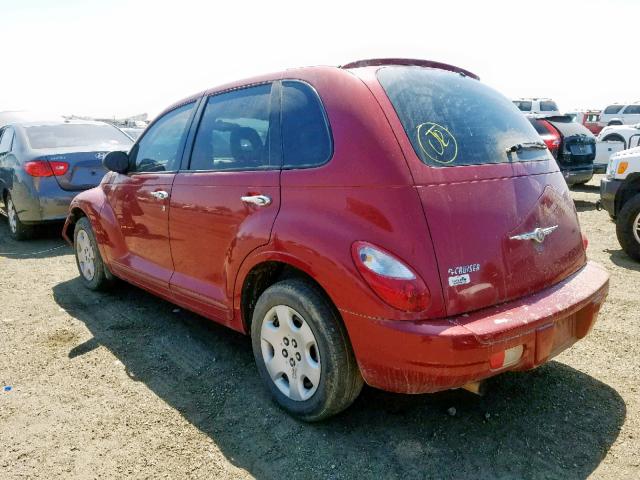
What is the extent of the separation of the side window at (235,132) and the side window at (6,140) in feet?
17.5

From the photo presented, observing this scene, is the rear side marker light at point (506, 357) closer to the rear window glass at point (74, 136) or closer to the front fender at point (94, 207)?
the front fender at point (94, 207)

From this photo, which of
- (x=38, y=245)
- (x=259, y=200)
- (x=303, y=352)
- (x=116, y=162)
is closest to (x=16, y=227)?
(x=38, y=245)

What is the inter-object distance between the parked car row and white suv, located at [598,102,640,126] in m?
22.6

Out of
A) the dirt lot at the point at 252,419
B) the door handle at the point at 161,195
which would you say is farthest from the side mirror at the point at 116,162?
the dirt lot at the point at 252,419

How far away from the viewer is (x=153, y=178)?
368cm

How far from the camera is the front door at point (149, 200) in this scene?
11.7 feet

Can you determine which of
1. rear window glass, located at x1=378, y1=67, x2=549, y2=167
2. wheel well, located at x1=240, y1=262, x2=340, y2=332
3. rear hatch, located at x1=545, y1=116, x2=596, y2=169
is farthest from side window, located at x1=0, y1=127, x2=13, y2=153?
rear hatch, located at x1=545, y1=116, x2=596, y2=169

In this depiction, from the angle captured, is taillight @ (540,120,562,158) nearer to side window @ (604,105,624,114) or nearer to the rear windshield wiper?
the rear windshield wiper

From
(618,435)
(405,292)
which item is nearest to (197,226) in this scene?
(405,292)

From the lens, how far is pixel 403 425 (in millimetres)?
2664

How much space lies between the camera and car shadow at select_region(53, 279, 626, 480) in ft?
7.75

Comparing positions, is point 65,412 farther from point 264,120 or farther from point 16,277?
point 16,277

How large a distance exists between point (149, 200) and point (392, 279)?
2214mm

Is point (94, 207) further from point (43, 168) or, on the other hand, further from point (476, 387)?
point (476, 387)
